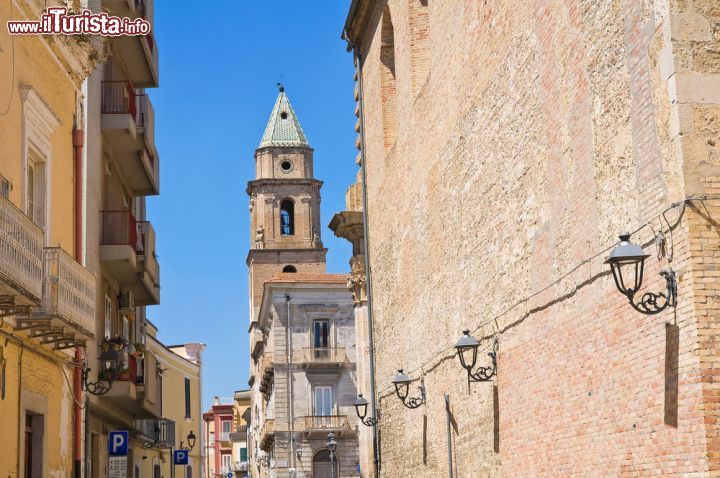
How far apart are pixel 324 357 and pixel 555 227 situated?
134 ft

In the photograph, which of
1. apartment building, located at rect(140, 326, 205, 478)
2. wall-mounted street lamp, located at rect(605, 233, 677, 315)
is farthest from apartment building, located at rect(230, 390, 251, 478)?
Answer: wall-mounted street lamp, located at rect(605, 233, 677, 315)

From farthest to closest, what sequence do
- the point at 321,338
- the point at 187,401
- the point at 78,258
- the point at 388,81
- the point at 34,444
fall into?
the point at 321,338 < the point at 187,401 < the point at 388,81 < the point at 78,258 < the point at 34,444

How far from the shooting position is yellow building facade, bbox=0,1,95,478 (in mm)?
11664

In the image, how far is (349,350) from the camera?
5297 centimetres

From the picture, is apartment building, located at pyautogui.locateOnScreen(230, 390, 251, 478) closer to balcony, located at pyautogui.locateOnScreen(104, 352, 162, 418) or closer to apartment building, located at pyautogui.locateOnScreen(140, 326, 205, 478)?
apartment building, located at pyautogui.locateOnScreen(140, 326, 205, 478)

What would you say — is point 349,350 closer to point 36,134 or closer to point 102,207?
point 102,207

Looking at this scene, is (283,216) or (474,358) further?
(283,216)

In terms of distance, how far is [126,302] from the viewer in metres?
22.0

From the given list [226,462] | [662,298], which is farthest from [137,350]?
[226,462]

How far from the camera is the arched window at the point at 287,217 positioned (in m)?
70.2

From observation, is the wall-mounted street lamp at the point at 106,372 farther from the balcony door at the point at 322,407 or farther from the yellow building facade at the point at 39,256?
the balcony door at the point at 322,407

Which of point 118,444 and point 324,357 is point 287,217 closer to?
point 324,357

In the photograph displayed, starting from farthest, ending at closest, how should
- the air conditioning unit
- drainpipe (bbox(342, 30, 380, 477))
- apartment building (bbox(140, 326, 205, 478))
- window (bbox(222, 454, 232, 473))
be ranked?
1. window (bbox(222, 454, 232, 473))
2. apartment building (bbox(140, 326, 205, 478))
3. drainpipe (bbox(342, 30, 380, 477))
4. the air conditioning unit

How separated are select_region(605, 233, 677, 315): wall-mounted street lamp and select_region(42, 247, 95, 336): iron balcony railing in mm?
5767
